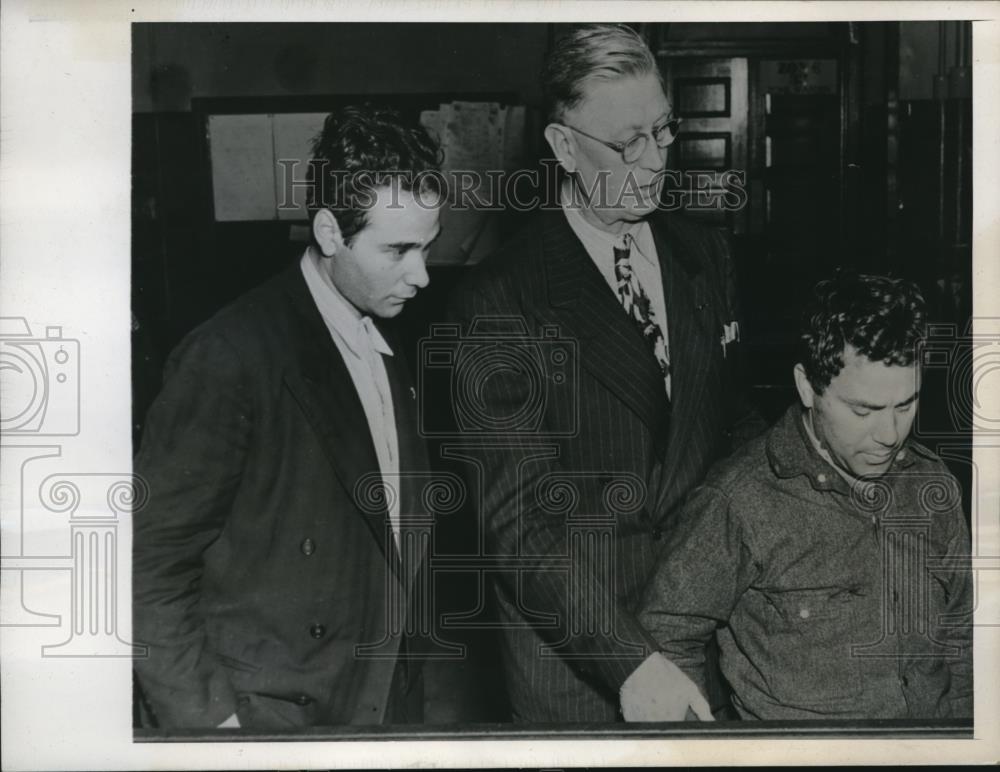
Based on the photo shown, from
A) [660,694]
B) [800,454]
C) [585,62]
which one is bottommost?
[660,694]

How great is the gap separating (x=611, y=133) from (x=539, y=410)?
0.49 meters

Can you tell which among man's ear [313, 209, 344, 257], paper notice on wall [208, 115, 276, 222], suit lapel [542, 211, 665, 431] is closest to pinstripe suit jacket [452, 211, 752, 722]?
suit lapel [542, 211, 665, 431]

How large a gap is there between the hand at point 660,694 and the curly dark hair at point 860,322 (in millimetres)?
547

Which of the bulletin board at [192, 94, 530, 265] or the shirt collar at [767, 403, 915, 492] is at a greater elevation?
the bulletin board at [192, 94, 530, 265]

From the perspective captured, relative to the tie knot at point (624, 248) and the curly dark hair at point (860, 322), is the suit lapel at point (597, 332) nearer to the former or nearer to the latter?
the tie knot at point (624, 248)

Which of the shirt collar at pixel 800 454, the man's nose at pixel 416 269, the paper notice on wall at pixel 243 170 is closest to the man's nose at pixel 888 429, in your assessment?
the shirt collar at pixel 800 454

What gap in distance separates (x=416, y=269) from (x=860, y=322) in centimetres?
78

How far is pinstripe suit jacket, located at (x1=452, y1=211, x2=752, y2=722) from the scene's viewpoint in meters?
1.83

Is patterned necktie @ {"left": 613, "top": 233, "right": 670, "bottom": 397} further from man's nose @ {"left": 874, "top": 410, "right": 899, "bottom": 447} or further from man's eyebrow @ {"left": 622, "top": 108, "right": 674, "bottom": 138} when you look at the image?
man's nose @ {"left": 874, "top": 410, "right": 899, "bottom": 447}

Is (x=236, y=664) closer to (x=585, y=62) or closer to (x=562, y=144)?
(x=562, y=144)

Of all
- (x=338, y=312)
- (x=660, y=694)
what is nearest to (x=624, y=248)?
(x=338, y=312)

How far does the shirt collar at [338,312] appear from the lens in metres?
1.82

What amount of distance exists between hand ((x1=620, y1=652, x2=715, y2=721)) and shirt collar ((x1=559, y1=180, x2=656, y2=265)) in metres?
0.70

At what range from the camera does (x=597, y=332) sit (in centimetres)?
183
